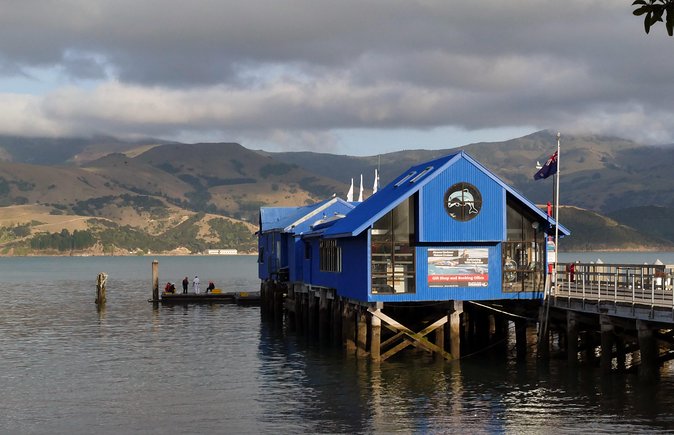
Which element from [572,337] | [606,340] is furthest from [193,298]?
[606,340]

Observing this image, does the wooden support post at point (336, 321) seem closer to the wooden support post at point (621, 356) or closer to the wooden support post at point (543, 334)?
the wooden support post at point (543, 334)

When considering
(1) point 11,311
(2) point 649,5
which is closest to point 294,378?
(2) point 649,5

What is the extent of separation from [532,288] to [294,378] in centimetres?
1367

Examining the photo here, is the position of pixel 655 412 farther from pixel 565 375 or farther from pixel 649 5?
pixel 649 5

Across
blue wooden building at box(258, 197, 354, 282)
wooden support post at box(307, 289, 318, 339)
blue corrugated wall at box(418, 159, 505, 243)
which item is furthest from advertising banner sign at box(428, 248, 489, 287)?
→ blue wooden building at box(258, 197, 354, 282)

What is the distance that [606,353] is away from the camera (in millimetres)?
45156

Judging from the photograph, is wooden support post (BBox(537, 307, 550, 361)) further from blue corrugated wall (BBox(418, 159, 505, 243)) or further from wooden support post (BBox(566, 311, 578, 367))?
blue corrugated wall (BBox(418, 159, 505, 243))

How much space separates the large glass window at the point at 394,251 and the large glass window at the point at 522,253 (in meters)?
5.35

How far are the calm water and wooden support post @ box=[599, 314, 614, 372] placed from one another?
2.66ft

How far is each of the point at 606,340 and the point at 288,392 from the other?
1510 centimetres

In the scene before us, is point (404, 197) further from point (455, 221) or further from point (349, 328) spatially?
point (349, 328)

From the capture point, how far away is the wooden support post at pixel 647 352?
1628 inches

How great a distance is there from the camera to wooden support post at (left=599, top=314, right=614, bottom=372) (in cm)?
4447

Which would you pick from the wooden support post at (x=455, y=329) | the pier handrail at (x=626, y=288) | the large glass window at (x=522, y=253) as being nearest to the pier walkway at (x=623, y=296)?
→ the pier handrail at (x=626, y=288)
